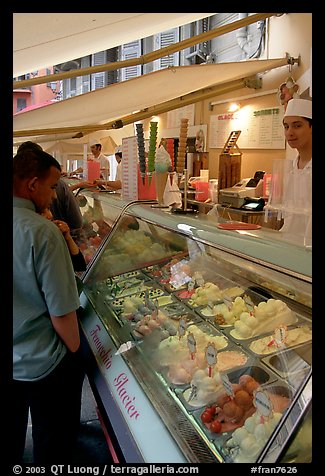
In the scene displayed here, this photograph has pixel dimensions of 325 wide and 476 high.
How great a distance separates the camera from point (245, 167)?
6859 mm

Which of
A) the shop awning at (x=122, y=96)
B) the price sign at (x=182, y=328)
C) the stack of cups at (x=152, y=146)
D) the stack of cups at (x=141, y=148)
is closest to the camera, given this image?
the price sign at (x=182, y=328)

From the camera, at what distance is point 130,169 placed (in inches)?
120

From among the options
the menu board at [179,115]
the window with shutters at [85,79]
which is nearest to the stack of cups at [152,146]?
the menu board at [179,115]

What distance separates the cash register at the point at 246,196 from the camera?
5.12m

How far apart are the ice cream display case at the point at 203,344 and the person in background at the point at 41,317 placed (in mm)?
249

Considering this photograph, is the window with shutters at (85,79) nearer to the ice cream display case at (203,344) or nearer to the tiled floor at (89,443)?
the ice cream display case at (203,344)

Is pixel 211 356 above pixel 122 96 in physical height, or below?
below

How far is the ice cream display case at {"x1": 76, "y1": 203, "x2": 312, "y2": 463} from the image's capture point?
1.43 m

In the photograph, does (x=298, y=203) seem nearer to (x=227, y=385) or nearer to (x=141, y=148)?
(x=227, y=385)

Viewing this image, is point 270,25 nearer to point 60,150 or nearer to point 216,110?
point 216,110

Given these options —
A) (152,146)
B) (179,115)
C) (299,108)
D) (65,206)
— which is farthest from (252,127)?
(152,146)

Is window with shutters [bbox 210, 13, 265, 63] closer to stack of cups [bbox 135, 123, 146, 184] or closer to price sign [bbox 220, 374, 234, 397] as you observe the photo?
stack of cups [bbox 135, 123, 146, 184]

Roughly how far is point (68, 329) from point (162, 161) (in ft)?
3.80
